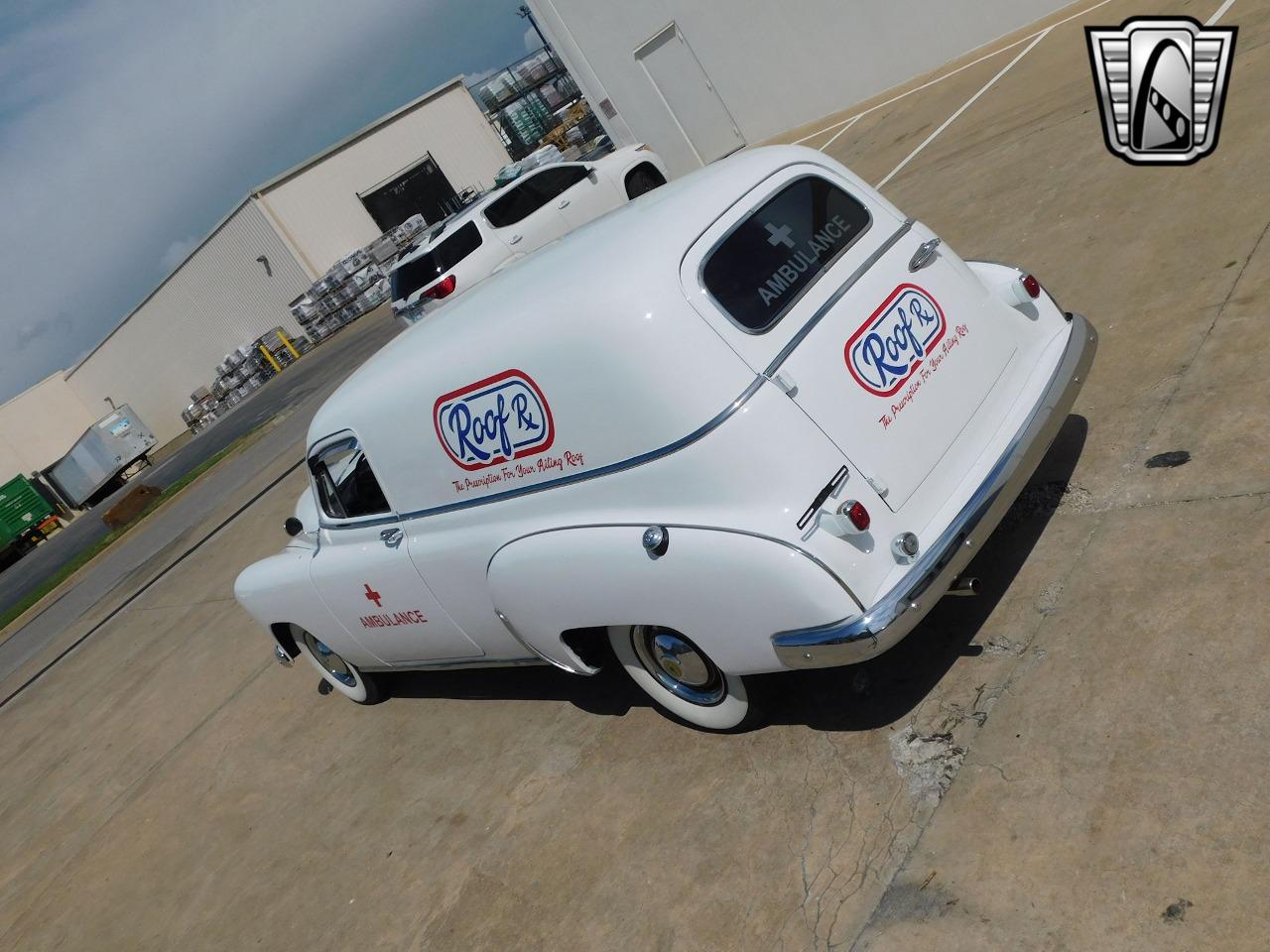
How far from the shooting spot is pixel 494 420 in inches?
158

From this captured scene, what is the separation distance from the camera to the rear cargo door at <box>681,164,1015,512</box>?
3.52 m

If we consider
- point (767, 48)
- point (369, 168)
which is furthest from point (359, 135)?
point (767, 48)

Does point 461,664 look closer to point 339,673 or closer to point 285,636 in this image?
point 339,673

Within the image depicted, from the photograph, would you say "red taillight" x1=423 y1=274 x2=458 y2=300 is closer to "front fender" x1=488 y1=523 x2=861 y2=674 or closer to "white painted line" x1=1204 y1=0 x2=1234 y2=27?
"white painted line" x1=1204 y1=0 x2=1234 y2=27

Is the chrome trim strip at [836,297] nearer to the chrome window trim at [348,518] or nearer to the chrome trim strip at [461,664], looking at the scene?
the chrome trim strip at [461,664]

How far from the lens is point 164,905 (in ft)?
16.6

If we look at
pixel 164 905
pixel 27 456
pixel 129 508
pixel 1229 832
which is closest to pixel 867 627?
pixel 1229 832

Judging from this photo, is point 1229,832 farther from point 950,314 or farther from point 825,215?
point 825,215

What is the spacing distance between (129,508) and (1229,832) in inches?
784

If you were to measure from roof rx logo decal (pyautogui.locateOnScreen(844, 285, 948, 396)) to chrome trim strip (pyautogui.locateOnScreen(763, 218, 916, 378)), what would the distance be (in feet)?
0.46

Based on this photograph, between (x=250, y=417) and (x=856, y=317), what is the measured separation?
76.6 feet

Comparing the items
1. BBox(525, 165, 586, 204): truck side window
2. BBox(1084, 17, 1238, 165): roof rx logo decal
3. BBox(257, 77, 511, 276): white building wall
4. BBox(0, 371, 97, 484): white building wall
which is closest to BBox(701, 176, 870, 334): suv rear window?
BBox(1084, 17, 1238, 165): roof rx logo decal

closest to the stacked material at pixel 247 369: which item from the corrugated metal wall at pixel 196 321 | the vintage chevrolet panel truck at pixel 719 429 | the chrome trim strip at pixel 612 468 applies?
the corrugated metal wall at pixel 196 321

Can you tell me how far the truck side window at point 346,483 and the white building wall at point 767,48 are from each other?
44.2ft
